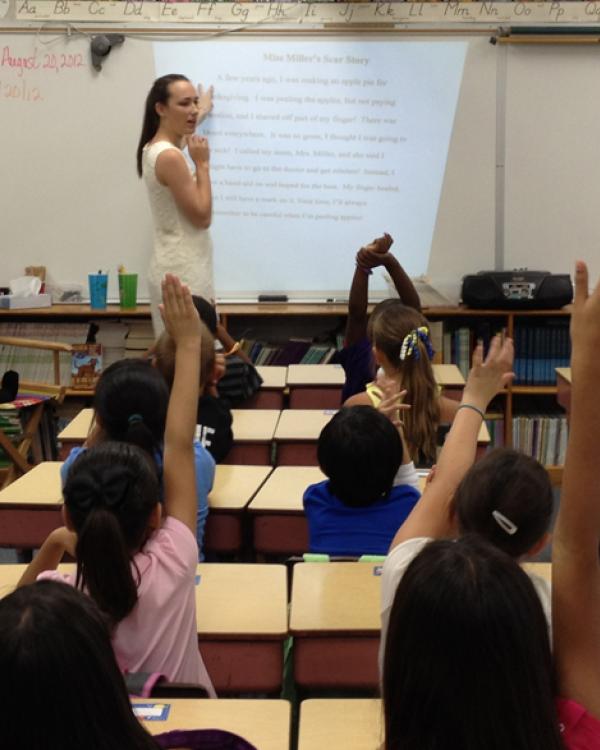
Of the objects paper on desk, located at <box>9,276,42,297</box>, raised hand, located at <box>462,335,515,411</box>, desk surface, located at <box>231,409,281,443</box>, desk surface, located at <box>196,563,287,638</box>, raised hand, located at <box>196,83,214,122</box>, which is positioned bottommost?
desk surface, located at <box>196,563,287,638</box>

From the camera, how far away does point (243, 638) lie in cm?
197

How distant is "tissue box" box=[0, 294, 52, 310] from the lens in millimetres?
5320

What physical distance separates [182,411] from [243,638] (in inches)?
17.9

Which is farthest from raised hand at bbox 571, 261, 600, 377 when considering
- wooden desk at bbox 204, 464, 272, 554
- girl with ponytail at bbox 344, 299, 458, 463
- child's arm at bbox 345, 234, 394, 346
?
child's arm at bbox 345, 234, 394, 346

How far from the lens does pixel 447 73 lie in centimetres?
548

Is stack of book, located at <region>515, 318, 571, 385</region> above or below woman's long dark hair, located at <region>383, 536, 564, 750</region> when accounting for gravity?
below

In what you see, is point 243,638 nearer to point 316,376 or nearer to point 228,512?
point 228,512

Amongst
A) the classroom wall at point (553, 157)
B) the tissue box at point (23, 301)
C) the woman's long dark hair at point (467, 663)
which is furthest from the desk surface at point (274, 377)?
the woman's long dark hair at point (467, 663)

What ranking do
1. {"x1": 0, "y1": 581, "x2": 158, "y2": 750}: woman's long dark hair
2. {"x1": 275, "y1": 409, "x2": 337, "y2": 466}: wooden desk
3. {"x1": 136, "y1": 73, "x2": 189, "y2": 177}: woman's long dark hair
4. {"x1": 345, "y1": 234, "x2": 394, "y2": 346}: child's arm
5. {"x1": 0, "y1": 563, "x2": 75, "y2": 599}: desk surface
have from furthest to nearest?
{"x1": 136, "y1": 73, "x2": 189, "y2": 177}: woman's long dark hair, {"x1": 345, "y1": 234, "x2": 394, "y2": 346}: child's arm, {"x1": 275, "y1": 409, "x2": 337, "y2": 466}: wooden desk, {"x1": 0, "y1": 563, "x2": 75, "y2": 599}: desk surface, {"x1": 0, "y1": 581, "x2": 158, "y2": 750}: woman's long dark hair

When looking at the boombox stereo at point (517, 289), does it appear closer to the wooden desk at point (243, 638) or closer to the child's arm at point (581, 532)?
the wooden desk at point (243, 638)

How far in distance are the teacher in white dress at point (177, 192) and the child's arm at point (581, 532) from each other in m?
3.33

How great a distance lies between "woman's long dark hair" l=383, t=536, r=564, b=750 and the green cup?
14.7ft

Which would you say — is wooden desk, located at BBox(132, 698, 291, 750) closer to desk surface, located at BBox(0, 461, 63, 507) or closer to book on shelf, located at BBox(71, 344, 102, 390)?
desk surface, located at BBox(0, 461, 63, 507)

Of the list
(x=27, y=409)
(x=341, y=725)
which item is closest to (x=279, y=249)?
(x=27, y=409)
